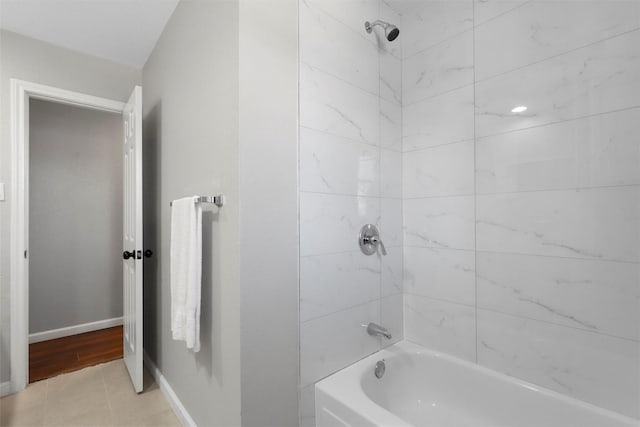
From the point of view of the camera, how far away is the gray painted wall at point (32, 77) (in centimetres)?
201

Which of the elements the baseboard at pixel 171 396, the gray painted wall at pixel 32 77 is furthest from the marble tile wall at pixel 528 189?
the gray painted wall at pixel 32 77

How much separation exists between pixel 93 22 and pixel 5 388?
99.5 inches

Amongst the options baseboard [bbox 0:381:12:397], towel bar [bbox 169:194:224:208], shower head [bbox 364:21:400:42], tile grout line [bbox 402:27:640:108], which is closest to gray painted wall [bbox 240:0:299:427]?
towel bar [bbox 169:194:224:208]

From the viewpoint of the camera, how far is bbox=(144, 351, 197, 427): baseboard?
1.67m

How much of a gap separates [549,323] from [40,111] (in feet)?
14.3

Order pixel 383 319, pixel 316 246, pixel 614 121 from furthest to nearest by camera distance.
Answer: pixel 383 319 → pixel 316 246 → pixel 614 121

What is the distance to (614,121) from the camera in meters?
1.17

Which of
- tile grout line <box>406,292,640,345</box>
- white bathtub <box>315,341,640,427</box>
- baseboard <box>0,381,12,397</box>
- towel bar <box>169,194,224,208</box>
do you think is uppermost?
towel bar <box>169,194,224,208</box>

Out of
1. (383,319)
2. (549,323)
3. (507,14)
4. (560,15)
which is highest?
(507,14)

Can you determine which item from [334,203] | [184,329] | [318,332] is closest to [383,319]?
[318,332]

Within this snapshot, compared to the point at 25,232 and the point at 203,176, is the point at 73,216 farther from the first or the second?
the point at 203,176

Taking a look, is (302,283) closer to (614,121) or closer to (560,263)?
(560,263)

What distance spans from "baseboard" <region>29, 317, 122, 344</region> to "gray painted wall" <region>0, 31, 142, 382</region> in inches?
41.0

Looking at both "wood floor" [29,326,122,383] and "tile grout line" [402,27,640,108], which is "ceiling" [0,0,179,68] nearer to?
"tile grout line" [402,27,640,108]
